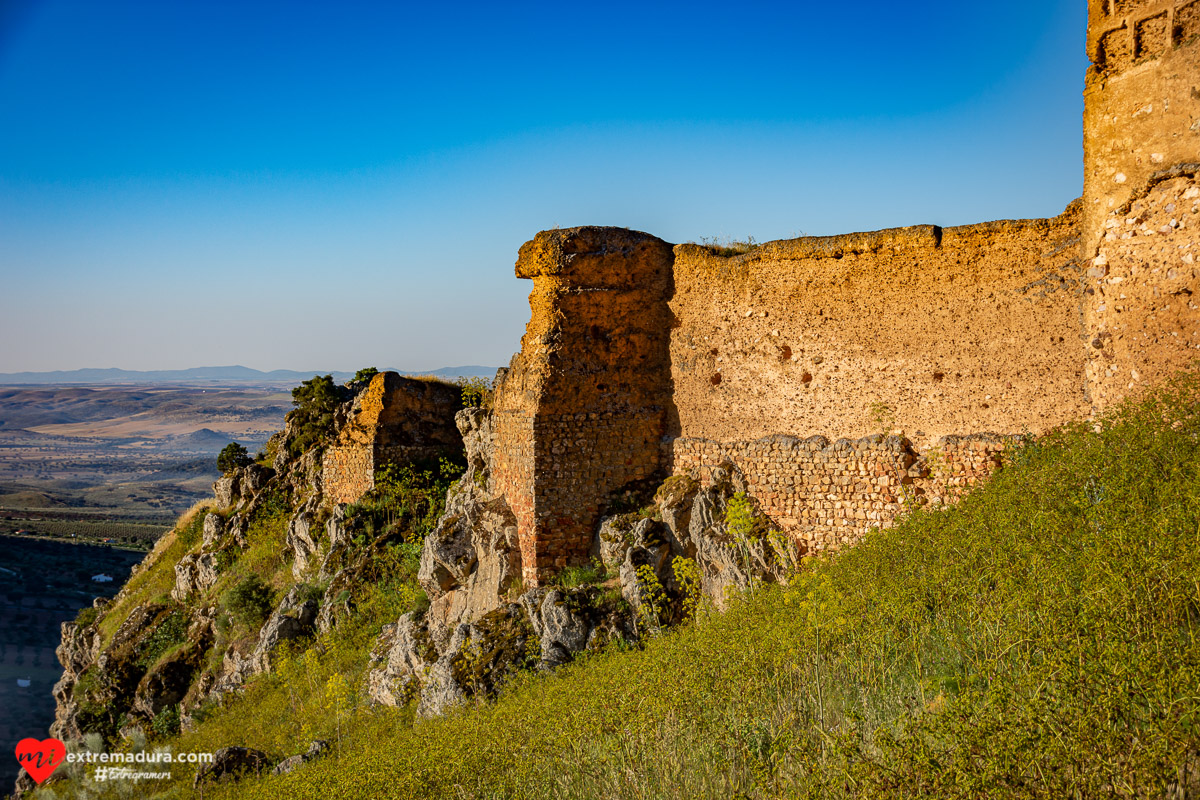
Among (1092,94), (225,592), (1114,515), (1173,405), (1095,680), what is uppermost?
(1092,94)

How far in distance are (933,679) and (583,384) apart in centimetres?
769

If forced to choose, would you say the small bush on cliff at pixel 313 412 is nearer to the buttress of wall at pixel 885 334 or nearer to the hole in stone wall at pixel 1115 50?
the buttress of wall at pixel 885 334

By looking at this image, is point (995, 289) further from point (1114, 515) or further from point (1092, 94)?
point (1114, 515)

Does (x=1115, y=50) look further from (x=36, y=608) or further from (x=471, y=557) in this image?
(x=36, y=608)

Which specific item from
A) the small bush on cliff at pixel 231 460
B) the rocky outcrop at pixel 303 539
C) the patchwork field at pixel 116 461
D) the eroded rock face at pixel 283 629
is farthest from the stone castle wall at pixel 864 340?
the patchwork field at pixel 116 461

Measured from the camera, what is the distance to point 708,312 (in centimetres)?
1210

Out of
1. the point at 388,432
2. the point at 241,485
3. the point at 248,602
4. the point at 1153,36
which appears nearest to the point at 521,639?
the point at 388,432

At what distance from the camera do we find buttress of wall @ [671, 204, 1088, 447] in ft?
30.6

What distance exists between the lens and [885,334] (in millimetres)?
10391

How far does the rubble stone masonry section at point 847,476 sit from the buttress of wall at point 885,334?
0.75 feet

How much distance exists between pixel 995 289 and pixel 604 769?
7.17m

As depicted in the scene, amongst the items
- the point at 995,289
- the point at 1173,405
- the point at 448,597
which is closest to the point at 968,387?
the point at 995,289

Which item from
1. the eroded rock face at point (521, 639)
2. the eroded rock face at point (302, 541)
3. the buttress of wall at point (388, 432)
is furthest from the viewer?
the eroded rock face at point (302, 541)

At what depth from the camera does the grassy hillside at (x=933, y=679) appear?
12.3 ft
